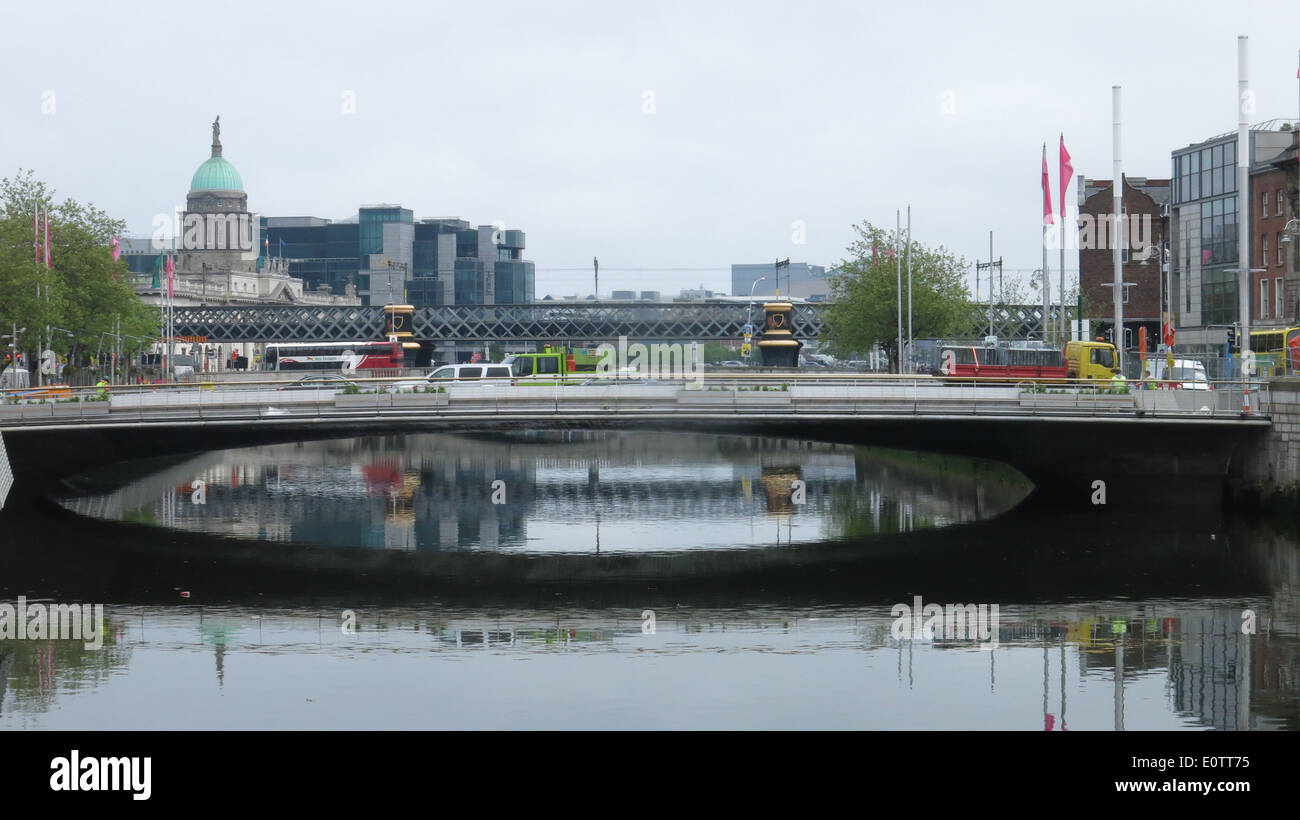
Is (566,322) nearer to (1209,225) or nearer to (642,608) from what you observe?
(1209,225)

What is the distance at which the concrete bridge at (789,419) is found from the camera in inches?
2000

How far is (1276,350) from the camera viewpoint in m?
74.9

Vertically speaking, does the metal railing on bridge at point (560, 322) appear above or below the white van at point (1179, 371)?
above

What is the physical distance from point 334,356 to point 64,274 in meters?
57.9

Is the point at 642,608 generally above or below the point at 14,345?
below

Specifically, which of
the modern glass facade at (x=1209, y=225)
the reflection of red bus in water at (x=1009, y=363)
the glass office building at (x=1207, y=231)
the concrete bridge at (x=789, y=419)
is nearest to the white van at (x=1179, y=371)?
the concrete bridge at (x=789, y=419)

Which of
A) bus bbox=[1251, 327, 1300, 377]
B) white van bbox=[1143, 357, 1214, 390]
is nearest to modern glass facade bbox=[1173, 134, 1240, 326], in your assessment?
bus bbox=[1251, 327, 1300, 377]

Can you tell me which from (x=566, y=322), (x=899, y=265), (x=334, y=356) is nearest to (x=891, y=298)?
(x=899, y=265)

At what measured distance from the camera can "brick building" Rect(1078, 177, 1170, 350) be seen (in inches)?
4801

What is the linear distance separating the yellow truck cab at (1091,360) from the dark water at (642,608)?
425 inches

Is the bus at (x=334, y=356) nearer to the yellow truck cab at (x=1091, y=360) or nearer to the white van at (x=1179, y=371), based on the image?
the yellow truck cab at (x=1091, y=360)
